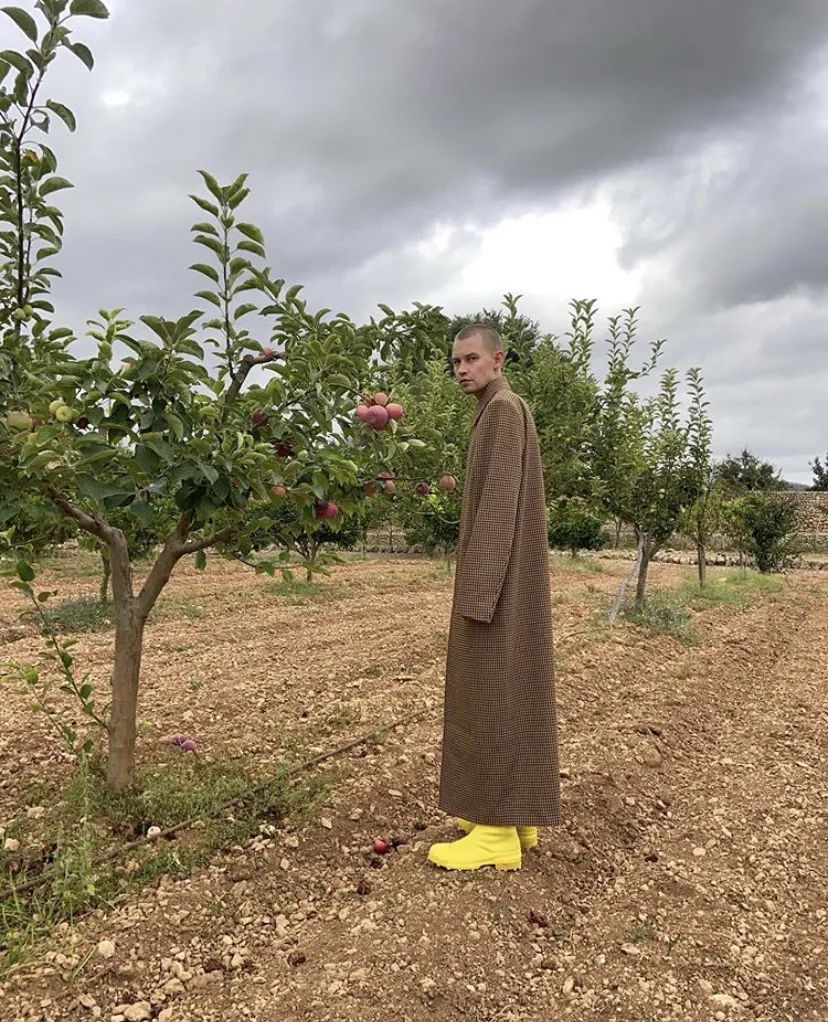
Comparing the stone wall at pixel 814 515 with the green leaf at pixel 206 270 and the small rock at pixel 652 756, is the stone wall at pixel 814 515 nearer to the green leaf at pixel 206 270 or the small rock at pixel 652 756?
the small rock at pixel 652 756

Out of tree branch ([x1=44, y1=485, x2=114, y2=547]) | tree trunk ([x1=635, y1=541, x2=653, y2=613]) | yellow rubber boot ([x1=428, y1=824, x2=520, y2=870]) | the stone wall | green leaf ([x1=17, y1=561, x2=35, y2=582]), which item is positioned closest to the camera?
green leaf ([x1=17, y1=561, x2=35, y2=582])

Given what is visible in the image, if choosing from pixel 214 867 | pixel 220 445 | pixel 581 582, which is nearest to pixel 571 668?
pixel 214 867

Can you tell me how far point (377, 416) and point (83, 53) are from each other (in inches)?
54.1

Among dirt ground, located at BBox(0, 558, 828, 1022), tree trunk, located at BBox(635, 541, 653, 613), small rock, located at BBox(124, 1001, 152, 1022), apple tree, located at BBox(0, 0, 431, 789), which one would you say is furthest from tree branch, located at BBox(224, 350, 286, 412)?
tree trunk, located at BBox(635, 541, 653, 613)

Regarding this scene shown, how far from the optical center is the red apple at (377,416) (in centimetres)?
264

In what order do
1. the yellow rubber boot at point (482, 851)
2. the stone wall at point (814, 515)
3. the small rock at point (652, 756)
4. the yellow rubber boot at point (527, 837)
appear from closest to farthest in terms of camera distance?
the yellow rubber boot at point (482, 851) < the yellow rubber boot at point (527, 837) < the small rock at point (652, 756) < the stone wall at point (814, 515)

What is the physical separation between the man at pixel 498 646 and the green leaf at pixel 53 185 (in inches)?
57.1

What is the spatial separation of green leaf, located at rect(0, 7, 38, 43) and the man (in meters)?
1.66

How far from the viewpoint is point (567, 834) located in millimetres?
3408

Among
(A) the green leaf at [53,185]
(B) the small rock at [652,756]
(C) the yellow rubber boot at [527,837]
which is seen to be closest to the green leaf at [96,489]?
(A) the green leaf at [53,185]

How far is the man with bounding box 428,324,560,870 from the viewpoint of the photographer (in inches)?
113

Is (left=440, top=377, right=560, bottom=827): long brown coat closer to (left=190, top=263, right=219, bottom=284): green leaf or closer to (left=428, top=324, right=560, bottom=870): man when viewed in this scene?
(left=428, top=324, right=560, bottom=870): man

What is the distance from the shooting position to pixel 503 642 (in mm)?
2895

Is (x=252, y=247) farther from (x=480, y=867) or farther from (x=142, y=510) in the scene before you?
(x=480, y=867)
